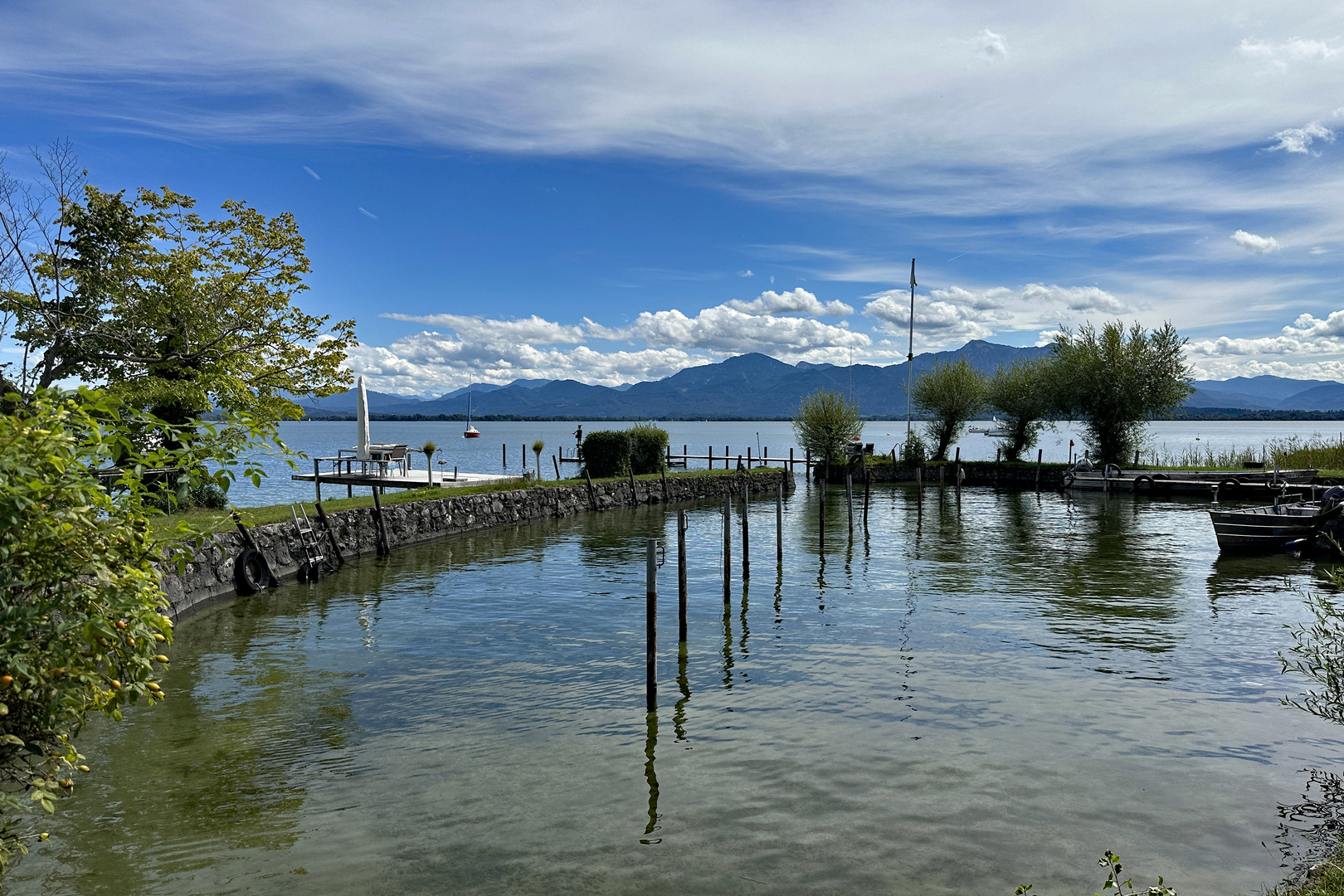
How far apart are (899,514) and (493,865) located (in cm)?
3248

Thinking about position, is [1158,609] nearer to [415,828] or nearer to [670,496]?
[415,828]

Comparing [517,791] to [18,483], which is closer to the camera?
[18,483]

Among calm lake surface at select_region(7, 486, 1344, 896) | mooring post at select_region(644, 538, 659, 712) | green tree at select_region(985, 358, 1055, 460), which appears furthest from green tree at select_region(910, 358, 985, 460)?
mooring post at select_region(644, 538, 659, 712)

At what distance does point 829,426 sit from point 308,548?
38134 mm

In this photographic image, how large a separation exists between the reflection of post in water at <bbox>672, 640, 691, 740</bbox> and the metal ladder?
1124cm

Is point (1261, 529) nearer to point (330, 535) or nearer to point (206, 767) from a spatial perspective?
point (330, 535)

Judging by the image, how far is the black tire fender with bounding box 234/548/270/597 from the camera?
19391 mm

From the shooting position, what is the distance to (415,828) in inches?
316

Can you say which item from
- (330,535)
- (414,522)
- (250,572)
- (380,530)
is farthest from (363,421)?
(250,572)

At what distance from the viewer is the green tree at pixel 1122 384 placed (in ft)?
164

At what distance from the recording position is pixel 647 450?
1726 inches

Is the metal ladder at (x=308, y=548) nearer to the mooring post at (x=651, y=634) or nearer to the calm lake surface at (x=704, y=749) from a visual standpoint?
the calm lake surface at (x=704, y=749)

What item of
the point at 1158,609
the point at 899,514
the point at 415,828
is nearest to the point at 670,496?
the point at 899,514

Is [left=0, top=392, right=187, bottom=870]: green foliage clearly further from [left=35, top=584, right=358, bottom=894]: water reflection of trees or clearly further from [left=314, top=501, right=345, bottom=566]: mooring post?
[left=314, top=501, right=345, bottom=566]: mooring post
